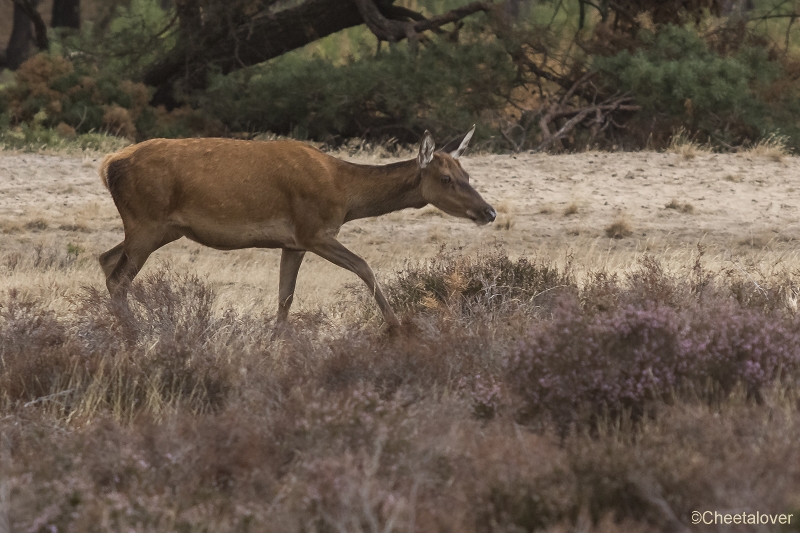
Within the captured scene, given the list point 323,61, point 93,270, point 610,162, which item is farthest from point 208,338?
point 323,61

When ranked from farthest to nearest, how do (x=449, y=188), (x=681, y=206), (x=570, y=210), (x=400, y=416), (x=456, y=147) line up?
(x=681, y=206) → (x=570, y=210) → (x=456, y=147) → (x=449, y=188) → (x=400, y=416)

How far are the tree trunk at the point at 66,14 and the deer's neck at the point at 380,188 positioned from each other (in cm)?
2729

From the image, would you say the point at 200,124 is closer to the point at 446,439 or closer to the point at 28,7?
the point at 28,7

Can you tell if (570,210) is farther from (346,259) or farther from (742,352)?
(742,352)

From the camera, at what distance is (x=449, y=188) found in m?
9.11

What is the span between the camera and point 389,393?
6129 mm

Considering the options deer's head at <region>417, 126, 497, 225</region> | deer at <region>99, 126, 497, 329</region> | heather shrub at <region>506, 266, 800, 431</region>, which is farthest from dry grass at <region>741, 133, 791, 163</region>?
heather shrub at <region>506, 266, 800, 431</region>

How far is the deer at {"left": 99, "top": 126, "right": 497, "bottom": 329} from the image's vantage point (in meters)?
8.75

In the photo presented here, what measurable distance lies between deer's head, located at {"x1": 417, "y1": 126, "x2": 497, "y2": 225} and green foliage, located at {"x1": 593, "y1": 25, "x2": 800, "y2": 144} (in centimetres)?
1155

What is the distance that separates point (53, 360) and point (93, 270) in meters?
5.15

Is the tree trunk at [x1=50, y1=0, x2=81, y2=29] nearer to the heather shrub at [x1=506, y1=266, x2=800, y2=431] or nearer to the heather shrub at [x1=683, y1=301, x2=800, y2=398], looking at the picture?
the heather shrub at [x1=506, y1=266, x2=800, y2=431]

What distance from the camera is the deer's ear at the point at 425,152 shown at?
8891 millimetres

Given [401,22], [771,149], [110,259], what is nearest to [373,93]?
[401,22]

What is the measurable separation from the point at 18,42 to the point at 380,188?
2789 cm
